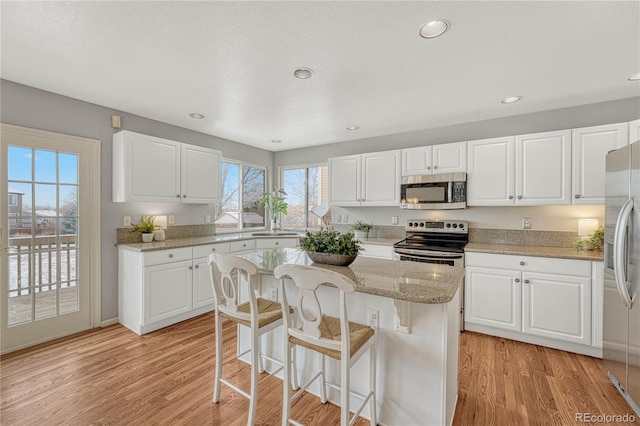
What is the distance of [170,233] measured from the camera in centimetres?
377

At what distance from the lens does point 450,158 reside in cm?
341

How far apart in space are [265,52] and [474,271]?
281 cm

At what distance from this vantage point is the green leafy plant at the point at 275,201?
496cm

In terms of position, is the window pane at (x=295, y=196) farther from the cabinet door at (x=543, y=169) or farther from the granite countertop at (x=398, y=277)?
the cabinet door at (x=543, y=169)

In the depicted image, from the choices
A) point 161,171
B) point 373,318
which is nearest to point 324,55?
point 373,318

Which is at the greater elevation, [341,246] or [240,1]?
[240,1]

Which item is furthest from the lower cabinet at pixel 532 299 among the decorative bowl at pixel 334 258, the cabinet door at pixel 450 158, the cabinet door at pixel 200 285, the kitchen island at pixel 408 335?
the cabinet door at pixel 200 285

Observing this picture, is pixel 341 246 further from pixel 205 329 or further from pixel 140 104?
pixel 140 104

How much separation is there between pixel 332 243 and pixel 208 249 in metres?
2.19

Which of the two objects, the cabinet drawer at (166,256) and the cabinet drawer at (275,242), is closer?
the cabinet drawer at (166,256)

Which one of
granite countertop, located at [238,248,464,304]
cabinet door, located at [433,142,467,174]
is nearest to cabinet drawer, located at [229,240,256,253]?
granite countertop, located at [238,248,464,304]

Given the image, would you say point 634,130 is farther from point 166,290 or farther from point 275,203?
point 166,290

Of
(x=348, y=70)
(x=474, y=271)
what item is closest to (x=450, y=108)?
(x=348, y=70)

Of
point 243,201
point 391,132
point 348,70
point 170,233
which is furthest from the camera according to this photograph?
point 243,201
